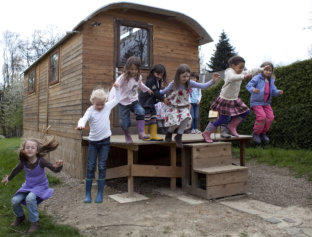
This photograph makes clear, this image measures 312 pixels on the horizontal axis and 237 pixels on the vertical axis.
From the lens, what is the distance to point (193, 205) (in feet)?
16.2

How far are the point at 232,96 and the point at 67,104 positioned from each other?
470 centimetres

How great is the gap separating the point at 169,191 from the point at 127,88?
7.53 feet

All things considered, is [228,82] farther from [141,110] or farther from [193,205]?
[193,205]

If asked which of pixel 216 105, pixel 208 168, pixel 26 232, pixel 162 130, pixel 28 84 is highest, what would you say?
pixel 28 84

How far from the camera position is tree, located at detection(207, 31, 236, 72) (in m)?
29.9

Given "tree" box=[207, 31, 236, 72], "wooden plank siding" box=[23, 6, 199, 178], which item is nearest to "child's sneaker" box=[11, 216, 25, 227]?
"wooden plank siding" box=[23, 6, 199, 178]

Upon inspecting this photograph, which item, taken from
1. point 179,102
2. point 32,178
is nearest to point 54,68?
point 179,102

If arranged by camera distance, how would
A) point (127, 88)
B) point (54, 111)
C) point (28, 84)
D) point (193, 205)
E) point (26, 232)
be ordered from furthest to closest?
point (28, 84) → point (54, 111) → point (127, 88) → point (193, 205) → point (26, 232)

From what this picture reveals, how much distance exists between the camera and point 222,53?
1185 inches

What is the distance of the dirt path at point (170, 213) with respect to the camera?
378 centimetres

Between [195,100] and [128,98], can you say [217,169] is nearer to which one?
[128,98]

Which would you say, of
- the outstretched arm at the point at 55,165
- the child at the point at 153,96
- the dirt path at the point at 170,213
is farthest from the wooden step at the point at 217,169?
the outstretched arm at the point at 55,165

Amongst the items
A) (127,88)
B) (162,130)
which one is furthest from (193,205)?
(162,130)

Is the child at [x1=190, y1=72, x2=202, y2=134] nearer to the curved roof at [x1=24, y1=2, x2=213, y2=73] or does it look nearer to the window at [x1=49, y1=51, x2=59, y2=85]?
the curved roof at [x1=24, y1=2, x2=213, y2=73]
